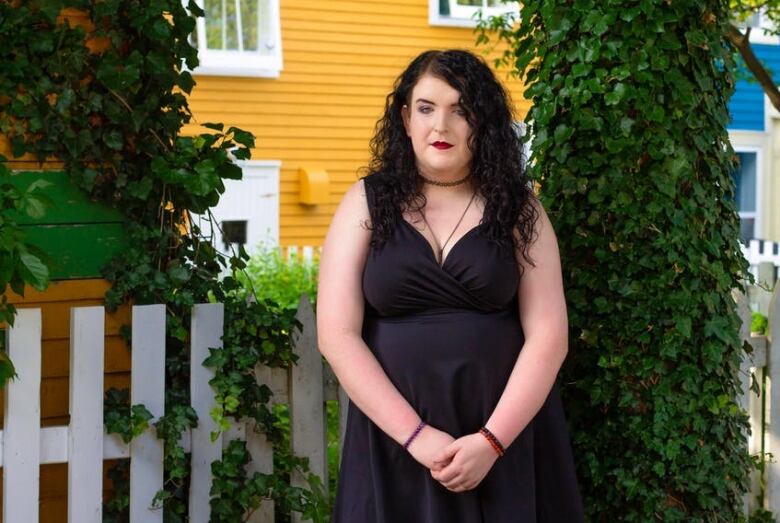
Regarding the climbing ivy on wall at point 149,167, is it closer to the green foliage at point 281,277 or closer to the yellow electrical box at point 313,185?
the green foliage at point 281,277

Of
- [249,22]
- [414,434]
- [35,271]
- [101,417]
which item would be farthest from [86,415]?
[249,22]

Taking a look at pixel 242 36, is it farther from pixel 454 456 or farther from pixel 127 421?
pixel 454 456

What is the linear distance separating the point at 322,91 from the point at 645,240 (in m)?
9.68

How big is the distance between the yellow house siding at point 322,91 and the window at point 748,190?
5570 millimetres

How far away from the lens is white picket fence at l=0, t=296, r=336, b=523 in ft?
11.2

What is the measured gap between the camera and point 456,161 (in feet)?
9.53

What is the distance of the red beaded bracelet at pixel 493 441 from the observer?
279 centimetres

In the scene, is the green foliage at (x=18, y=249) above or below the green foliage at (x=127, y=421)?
above

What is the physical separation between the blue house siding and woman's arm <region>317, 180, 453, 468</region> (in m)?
14.0

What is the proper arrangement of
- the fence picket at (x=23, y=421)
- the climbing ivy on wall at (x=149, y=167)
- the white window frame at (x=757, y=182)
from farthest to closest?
the white window frame at (x=757, y=182)
the climbing ivy on wall at (x=149, y=167)
the fence picket at (x=23, y=421)

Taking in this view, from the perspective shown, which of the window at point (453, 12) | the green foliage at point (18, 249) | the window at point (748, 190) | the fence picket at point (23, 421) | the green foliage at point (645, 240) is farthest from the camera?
the window at point (748, 190)

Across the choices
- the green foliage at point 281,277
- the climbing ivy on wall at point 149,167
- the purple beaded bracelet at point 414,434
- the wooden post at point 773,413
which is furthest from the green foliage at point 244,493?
the green foliage at point 281,277

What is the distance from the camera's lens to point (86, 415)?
11.6 ft

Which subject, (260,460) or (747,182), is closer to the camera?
(260,460)
